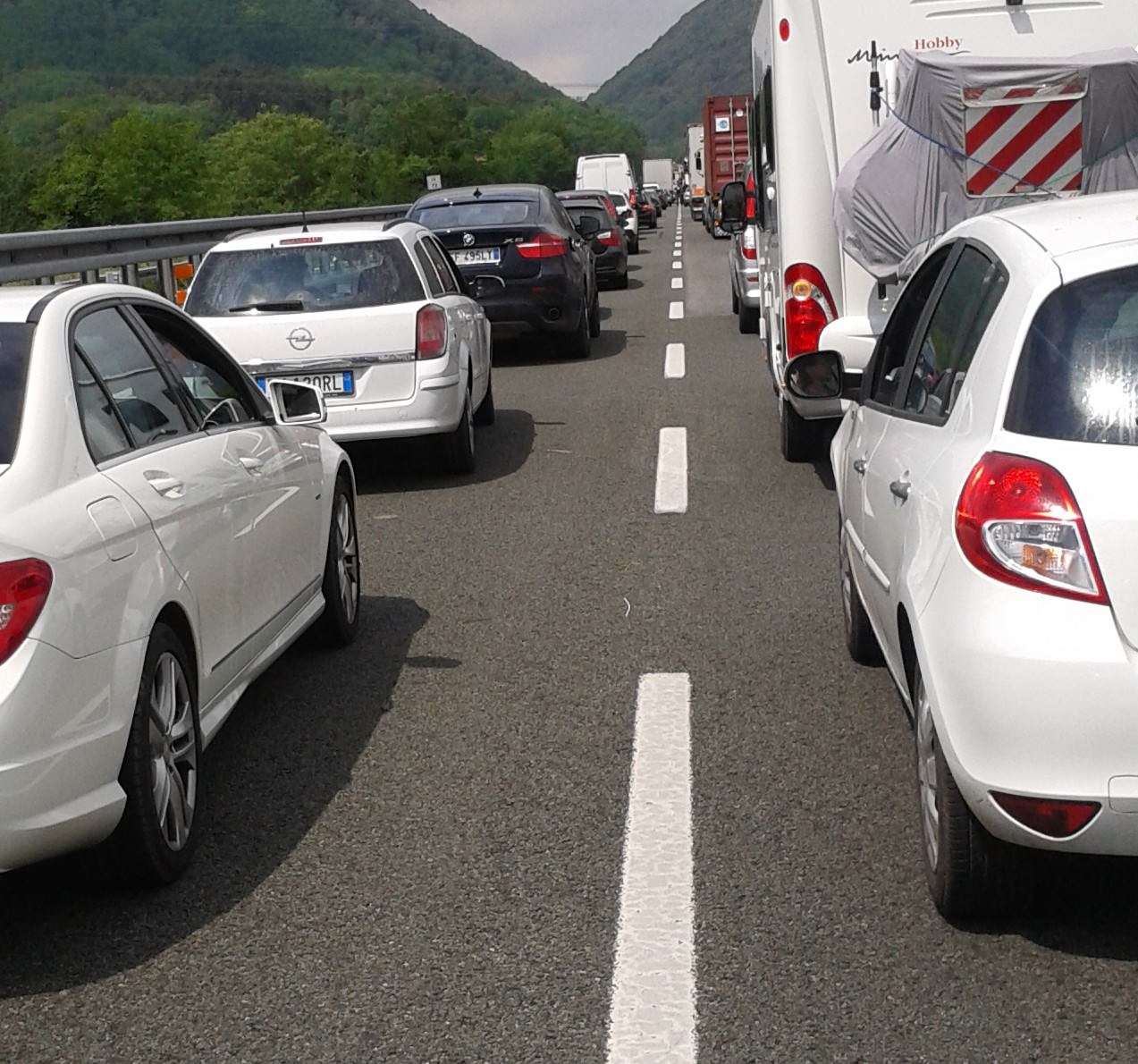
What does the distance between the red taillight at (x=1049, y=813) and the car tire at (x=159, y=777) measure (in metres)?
1.93

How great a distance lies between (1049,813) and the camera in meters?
3.50

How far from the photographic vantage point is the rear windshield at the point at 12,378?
423 cm

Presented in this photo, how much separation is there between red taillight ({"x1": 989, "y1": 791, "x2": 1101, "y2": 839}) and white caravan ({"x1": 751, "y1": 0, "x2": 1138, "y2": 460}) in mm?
6110

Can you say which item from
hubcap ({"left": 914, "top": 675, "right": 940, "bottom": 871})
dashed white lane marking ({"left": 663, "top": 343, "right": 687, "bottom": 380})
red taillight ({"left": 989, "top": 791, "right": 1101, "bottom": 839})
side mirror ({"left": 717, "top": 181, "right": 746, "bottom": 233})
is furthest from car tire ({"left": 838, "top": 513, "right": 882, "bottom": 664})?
dashed white lane marking ({"left": 663, "top": 343, "right": 687, "bottom": 380})

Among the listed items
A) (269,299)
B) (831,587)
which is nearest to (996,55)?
(831,587)

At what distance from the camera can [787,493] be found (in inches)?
391

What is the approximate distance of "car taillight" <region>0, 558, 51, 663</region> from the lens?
12.3 feet

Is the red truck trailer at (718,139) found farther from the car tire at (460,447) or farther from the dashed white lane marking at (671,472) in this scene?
the car tire at (460,447)

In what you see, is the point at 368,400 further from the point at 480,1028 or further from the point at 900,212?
the point at 480,1028

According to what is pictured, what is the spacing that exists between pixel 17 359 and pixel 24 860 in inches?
50.4

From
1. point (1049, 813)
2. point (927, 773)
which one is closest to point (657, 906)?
point (927, 773)

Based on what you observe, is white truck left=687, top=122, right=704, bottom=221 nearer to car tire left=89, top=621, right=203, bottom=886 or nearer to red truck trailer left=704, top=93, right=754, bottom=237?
red truck trailer left=704, top=93, right=754, bottom=237

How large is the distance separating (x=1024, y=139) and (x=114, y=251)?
383 inches

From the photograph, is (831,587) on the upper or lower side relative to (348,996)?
lower
